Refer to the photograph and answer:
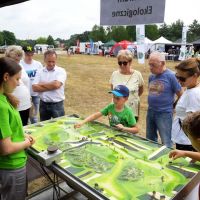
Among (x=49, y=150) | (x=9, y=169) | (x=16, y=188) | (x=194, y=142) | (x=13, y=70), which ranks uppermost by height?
(x=13, y=70)

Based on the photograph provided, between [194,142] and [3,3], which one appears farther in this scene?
[3,3]

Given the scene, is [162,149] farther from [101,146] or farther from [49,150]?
[49,150]

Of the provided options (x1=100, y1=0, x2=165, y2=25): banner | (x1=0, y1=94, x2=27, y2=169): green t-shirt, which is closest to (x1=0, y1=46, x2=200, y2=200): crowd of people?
(x1=0, y1=94, x2=27, y2=169): green t-shirt

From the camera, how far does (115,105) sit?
8.29ft

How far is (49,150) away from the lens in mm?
1745

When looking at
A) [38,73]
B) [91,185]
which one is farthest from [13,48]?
[91,185]

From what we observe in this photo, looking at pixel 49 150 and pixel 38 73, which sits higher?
pixel 38 73

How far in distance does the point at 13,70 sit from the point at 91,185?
A: 947 mm

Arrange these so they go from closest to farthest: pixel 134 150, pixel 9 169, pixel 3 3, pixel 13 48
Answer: pixel 9 169 → pixel 134 150 → pixel 3 3 → pixel 13 48

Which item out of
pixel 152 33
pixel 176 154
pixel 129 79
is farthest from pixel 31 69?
pixel 152 33

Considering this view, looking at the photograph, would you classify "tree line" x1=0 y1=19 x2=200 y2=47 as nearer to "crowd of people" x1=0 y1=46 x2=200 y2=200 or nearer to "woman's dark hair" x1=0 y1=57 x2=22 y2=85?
"crowd of people" x1=0 y1=46 x2=200 y2=200

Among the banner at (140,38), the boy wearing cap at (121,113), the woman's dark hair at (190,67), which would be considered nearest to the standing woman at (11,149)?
the boy wearing cap at (121,113)

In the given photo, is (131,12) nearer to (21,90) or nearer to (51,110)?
(21,90)

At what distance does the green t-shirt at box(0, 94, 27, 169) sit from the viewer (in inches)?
65.4
